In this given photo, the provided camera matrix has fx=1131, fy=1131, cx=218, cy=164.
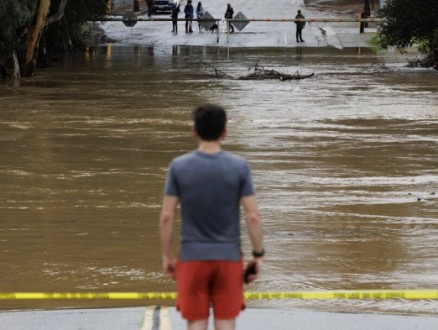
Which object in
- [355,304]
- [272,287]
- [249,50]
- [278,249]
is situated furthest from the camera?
[249,50]

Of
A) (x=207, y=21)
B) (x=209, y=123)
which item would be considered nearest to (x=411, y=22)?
(x=207, y=21)

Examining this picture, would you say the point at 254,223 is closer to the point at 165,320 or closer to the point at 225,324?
the point at 225,324

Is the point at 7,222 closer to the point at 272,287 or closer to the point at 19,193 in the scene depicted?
the point at 19,193

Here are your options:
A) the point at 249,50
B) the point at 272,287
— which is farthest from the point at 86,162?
the point at 249,50

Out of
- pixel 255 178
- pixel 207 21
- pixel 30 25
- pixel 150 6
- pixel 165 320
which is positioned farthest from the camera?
pixel 150 6

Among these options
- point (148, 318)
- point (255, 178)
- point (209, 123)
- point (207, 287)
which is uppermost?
point (209, 123)

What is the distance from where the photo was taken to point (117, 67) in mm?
43406

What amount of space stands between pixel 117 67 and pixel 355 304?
1378 inches

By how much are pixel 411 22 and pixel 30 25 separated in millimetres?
13655

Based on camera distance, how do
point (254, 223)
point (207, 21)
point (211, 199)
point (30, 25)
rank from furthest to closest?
point (207, 21)
point (30, 25)
point (254, 223)
point (211, 199)

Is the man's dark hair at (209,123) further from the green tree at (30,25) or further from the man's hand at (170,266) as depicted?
the green tree at (30,25)

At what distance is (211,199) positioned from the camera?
20.0 ft

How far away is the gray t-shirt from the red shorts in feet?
0.16

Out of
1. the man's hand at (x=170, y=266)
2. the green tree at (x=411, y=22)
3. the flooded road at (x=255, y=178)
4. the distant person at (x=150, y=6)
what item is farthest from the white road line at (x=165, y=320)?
the distant person at (x=150, y=6)
